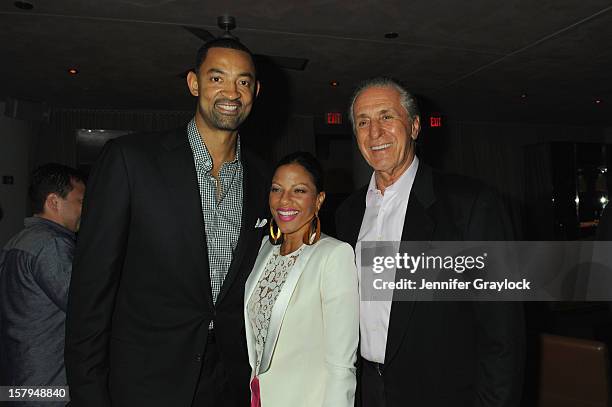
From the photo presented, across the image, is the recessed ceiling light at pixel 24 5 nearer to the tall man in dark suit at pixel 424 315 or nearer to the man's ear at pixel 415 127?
the tall man in dark suit at pixel 424 315

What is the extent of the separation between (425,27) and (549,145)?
688cm

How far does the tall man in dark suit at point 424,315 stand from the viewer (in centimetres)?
155

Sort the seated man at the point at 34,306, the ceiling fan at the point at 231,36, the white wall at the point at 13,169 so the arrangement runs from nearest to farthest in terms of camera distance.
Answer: the seated man at the point at 34,306 < the ceiling fan at the point at 231,36 < the white wall at the point at 13,169

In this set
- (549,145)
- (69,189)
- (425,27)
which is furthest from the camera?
(549,145)

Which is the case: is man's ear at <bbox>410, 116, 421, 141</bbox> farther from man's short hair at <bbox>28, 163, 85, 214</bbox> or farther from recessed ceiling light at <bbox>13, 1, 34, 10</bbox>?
recessed ceiling light at <bbox>13, 1, 34, 10</bbox>

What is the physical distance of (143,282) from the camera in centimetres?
161

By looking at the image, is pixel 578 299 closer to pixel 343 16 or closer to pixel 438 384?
pixel 343 16

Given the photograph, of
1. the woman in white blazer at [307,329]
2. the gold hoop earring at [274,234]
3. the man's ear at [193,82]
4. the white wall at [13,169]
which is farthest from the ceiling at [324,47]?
the woman in white blazer at [307,329]

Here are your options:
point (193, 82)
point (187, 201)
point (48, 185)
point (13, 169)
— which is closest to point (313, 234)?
point (187, 201)

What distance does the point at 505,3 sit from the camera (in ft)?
13.2

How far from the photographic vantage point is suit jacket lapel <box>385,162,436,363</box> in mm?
1637

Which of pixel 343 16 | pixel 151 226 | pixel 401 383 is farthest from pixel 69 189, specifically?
pixel 343 16

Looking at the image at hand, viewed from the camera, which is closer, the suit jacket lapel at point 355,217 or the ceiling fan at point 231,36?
the suit jacket lapel at point 355,217

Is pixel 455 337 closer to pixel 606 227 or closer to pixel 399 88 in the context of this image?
pixel 399 88
